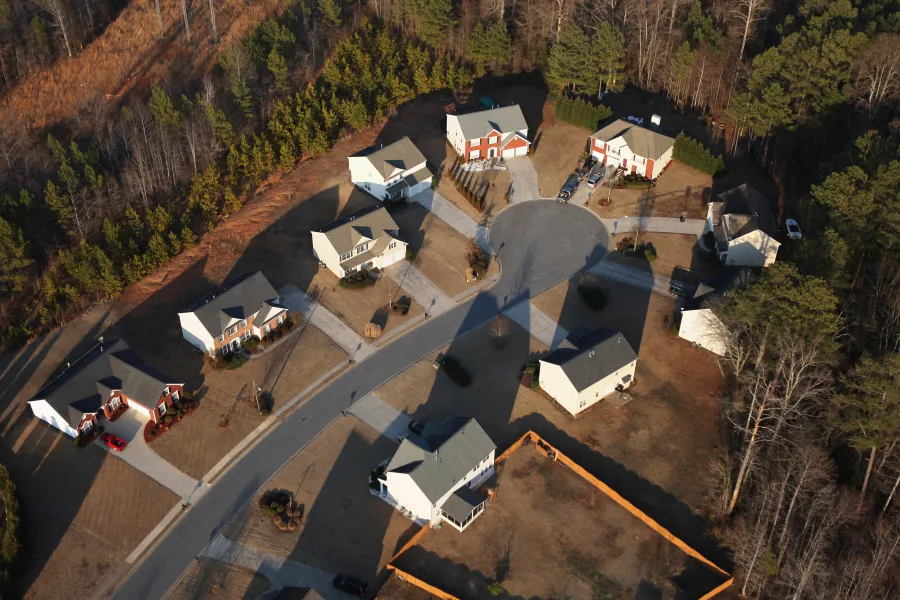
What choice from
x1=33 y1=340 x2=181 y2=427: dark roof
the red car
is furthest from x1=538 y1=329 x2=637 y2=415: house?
the red car

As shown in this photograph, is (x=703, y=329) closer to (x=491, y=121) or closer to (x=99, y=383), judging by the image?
(x=491, y=121)

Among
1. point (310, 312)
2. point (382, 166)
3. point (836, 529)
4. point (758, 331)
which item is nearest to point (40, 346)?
point (310, 312)

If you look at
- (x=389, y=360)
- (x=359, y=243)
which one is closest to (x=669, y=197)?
(x=359, y=243)

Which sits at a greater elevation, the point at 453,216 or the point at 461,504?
the point at 453,216

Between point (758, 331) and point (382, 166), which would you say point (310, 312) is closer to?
point (382, 166)

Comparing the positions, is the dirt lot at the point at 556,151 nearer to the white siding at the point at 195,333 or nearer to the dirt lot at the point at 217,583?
the white siding at the point at 195,333

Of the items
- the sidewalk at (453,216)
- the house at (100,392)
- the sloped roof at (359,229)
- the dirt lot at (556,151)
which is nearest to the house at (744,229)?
the dirt lot at (556,151)
